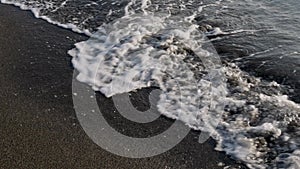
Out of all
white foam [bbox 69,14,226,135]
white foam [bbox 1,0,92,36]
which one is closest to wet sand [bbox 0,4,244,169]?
white foam [bbox 69,14,226,135]

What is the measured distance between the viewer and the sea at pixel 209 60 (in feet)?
14.0

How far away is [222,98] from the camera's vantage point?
4.78 m

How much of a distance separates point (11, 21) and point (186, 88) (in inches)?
123

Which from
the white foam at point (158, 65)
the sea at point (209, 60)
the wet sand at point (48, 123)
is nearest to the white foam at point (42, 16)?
the sea at point (209, 60)

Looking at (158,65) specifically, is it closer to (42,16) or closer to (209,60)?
(209,60)

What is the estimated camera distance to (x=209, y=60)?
18.4 feet

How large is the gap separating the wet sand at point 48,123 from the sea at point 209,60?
0.81ft

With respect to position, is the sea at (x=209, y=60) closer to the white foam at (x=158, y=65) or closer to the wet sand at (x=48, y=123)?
the white foam at (x=158, y=65)

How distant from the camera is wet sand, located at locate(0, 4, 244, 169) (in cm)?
373

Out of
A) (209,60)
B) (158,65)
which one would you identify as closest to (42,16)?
(158,65)

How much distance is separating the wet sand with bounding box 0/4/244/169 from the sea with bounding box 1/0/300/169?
0.81 feet

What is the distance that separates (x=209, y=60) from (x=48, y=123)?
2461 millimetres

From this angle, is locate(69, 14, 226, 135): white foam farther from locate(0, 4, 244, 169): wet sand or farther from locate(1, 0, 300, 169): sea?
locate(0, 4, 244, 169): wet sand

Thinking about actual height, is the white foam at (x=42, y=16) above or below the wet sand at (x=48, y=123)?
below
